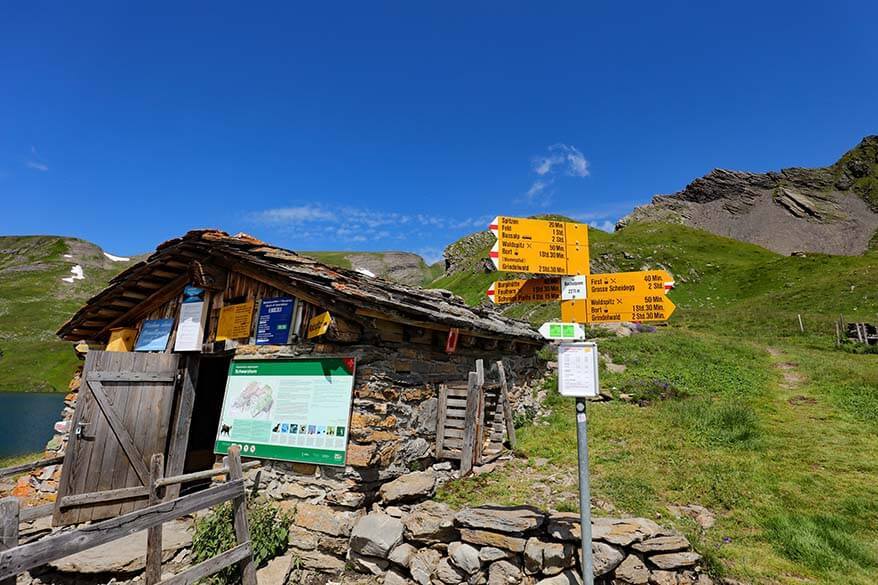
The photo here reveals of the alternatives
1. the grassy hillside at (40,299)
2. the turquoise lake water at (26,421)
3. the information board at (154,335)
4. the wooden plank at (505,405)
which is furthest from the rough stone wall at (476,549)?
the grassy hillside at (40,299)

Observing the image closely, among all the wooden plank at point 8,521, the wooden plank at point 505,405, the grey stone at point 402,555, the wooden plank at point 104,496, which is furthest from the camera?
the wooden plank at point 505,405

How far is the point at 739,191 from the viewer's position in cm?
9550

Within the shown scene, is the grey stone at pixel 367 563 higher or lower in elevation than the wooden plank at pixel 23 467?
lower

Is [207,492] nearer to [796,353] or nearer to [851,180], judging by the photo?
[796,353]

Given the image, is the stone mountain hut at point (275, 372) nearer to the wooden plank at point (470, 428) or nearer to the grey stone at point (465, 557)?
the wooden plank at point (470, 428)

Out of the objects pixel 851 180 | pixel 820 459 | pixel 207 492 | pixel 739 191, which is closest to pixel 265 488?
pixel 207 492

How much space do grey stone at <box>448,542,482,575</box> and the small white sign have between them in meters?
3.18

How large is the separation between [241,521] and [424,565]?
7.76ft

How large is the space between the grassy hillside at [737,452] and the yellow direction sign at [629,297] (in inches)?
108

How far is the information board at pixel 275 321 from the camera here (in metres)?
7.19

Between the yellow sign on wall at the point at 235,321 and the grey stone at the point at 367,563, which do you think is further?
the yellow sign on wall at the point at 235,321

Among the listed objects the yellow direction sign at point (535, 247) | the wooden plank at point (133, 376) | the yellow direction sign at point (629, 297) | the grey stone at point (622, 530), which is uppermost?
the yellow direction sign at point (535, 247)

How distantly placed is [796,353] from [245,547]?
20882 millimetres

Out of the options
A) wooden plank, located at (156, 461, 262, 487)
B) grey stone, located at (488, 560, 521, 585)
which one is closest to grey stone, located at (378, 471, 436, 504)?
grey stone, located at (488, 560, 521, 585)
